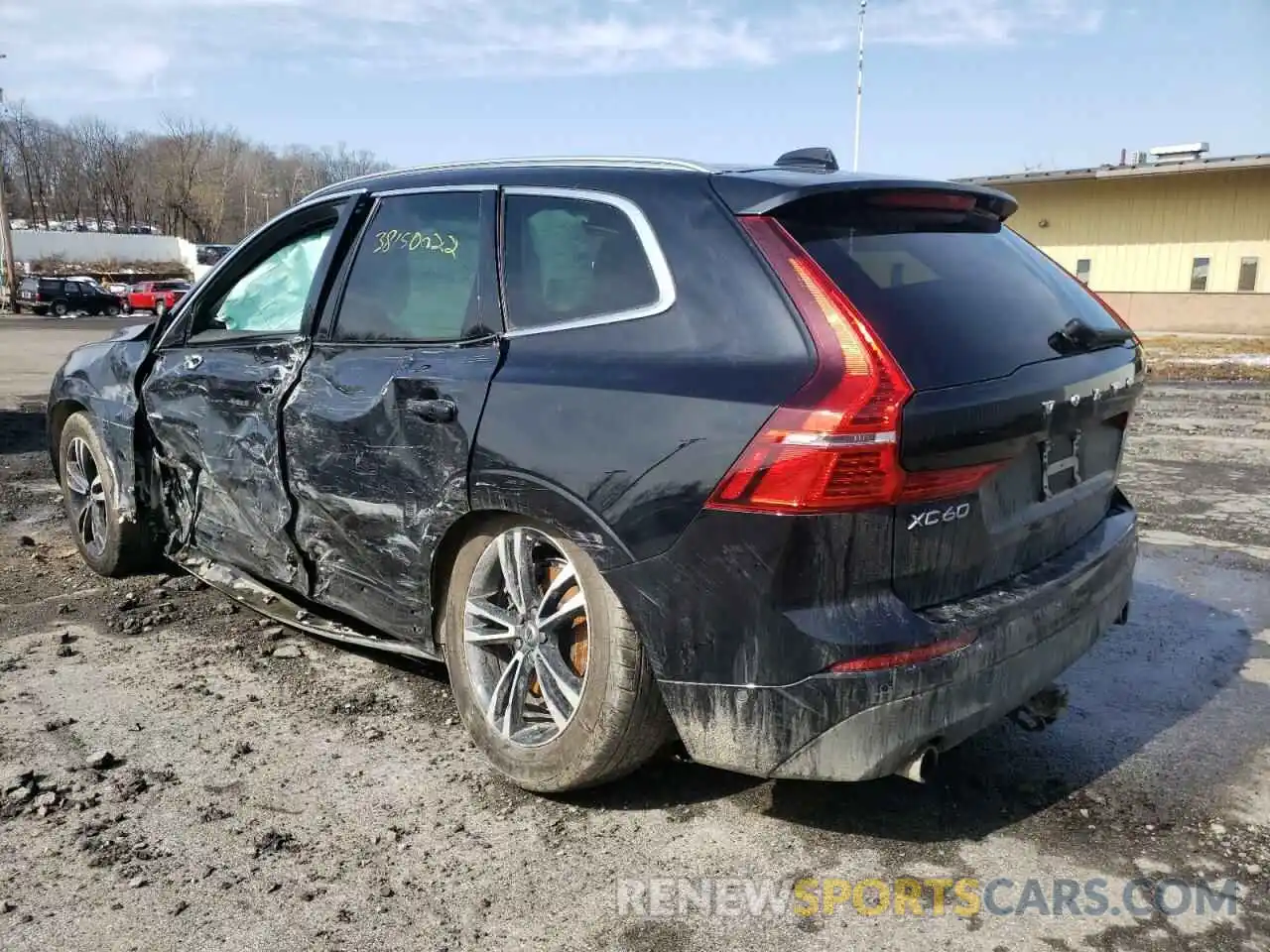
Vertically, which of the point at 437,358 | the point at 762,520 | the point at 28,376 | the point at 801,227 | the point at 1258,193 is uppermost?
the point at 1258,193

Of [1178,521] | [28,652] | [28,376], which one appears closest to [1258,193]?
[1178,521]

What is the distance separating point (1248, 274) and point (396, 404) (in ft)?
91.6

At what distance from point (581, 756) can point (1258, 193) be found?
2828 centimetres

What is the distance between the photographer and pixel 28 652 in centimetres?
423

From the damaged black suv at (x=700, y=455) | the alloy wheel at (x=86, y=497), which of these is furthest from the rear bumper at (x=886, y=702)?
the alloy wheel at (x=86, y=497)

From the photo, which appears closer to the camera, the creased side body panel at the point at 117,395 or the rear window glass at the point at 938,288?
the rear window glass at the point at 938,288

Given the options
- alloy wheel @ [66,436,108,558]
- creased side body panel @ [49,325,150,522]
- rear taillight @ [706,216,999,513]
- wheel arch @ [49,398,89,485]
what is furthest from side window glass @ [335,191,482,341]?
wheel arch @ [49,398,89,485]

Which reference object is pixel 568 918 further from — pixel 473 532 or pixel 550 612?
pixel 473 532

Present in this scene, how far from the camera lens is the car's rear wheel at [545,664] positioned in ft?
9.05

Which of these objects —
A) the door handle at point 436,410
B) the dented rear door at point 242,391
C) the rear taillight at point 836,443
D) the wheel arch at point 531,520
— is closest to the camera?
the rear taillight at point 836,443

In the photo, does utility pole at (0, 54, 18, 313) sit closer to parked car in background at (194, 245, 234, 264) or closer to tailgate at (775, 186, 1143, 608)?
parked car in background at (194, 245, 234, 264)

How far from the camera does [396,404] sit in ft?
10.7

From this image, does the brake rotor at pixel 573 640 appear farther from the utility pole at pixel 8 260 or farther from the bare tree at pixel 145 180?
the bare tree at pixel 145 180

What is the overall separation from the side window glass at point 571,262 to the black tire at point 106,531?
107 inches
